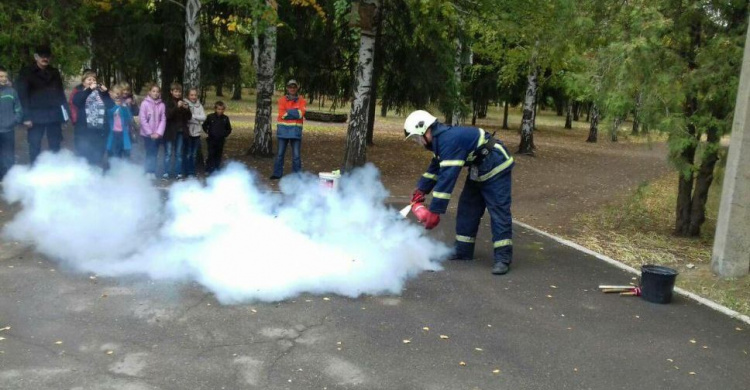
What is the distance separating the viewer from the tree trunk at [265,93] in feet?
47.9

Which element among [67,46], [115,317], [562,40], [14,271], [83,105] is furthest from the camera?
[67,46]

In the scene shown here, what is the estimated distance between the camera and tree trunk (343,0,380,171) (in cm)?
1203

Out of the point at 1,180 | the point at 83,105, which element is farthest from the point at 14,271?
the point at 83,105

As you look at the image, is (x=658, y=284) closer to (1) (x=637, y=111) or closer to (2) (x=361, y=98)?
(1) (x=637, y=111)

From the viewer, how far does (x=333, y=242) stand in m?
6.88

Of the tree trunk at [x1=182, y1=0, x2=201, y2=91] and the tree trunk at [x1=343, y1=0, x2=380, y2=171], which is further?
the tree trunk at [x1=182, y1=0, x2=201, y2=91]

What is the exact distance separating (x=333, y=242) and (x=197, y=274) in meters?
1.48

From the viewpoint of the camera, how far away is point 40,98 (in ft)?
32.3

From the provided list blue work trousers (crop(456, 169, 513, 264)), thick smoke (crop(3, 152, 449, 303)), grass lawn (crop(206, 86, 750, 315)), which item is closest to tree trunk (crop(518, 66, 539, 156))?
grass lawn (crop(206, 86, 750, 315))

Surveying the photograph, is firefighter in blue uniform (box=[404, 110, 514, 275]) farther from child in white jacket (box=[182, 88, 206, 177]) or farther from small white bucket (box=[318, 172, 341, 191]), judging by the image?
child in white jacket (box=[182, 88, 206, 177])

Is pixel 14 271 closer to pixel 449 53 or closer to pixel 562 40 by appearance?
pixel 562 40

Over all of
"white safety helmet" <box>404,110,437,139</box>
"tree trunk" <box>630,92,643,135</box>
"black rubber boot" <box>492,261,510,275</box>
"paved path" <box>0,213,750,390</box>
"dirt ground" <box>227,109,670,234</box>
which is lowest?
"paved path" <box>0,213,750,390</box>

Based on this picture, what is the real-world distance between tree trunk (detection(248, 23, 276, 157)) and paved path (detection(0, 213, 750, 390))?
29.3 feet

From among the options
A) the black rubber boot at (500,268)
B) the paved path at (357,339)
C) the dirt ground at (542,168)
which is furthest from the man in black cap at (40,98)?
the black rubber boot at (500,268)
